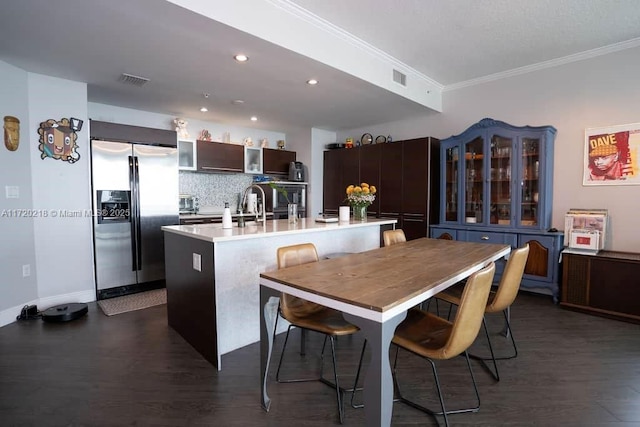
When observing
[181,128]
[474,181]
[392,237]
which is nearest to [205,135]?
[181,128]

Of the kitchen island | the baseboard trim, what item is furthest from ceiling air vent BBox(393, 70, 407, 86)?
the baseboard trim

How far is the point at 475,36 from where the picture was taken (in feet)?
10.5

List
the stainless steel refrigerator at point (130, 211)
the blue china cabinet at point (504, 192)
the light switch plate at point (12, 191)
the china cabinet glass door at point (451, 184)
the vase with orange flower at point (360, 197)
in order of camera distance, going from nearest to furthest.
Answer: the light switch plate at point (12, 191) < the vase with orange flower at point (360, 197) < the blue china cabinet at point (504, 192) < the stainless steel refrigerator at point (130, 211) < the china cabinet glass door at point (451, 184)

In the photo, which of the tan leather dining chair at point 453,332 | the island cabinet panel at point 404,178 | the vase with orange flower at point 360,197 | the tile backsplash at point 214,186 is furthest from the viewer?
the tile backsplash at point 214,186

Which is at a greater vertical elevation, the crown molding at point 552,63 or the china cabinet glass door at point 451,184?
the crown molding at point 552,63

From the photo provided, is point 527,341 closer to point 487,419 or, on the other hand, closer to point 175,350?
point 487,419

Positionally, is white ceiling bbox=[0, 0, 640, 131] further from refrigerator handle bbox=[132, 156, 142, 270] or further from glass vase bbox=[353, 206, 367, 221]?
glass vase bbox=[353, 206, 367, 221]

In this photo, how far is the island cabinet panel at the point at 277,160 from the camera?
595 cm

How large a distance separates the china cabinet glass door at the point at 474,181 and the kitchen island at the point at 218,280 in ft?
7.60

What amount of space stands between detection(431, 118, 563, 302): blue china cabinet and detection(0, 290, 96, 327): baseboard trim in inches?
176

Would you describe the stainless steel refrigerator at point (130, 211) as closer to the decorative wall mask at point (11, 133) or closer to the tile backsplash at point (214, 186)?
the decorative wall mask at point (11, 133)

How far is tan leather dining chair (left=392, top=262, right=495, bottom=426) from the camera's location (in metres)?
1.51

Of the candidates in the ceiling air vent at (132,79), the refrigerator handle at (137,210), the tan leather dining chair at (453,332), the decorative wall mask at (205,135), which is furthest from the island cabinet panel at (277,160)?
the tan leather dining chair at (453,332)

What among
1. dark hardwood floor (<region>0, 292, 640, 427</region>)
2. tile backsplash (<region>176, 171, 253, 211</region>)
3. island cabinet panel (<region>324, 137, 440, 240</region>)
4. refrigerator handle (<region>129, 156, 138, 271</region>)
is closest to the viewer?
dark hardwood floor (<region>0, 292, 640, 427</region>)
